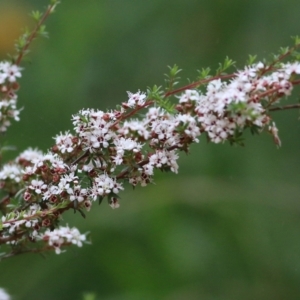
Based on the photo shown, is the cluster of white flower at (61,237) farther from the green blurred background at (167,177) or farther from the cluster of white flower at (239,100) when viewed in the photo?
the green blurred background at (167,177)

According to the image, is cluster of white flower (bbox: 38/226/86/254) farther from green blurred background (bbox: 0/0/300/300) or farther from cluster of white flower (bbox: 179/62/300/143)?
green blurred background (bbox: 0/0/300/300)

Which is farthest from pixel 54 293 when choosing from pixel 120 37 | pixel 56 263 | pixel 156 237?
pixel 120 37

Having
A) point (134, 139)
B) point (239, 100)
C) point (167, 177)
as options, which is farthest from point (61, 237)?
point (167, 177)

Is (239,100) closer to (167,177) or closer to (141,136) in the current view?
(141,136)

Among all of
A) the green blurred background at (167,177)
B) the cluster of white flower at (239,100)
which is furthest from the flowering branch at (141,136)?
the green blurred background at (167,177)

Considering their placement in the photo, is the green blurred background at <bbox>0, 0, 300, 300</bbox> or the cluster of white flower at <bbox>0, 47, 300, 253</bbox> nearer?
the cluster of white flower at <bbox>0, 47, 300, 253</bbox>

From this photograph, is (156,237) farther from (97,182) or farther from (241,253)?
(97,182)

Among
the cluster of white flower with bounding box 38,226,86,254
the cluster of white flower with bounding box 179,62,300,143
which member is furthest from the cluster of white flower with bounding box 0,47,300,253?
the cluster of white flower with bounding box 38,226,86,254
